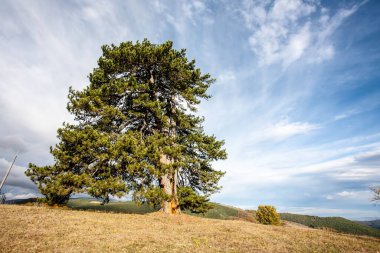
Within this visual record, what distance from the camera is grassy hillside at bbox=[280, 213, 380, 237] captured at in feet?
377

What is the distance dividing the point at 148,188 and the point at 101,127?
5883 mm

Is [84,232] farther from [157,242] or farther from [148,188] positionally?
[148,188]

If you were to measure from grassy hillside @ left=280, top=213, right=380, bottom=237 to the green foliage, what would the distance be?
170ft

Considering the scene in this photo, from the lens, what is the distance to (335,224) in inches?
4648

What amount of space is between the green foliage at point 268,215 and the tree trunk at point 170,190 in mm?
67672

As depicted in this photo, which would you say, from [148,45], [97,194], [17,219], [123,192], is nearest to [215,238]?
[123,192]

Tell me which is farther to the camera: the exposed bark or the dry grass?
the exposed bark

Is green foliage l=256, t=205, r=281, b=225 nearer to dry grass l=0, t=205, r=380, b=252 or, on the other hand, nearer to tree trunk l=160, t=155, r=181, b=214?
tree trunk l=160, t=155, r=181, b=214

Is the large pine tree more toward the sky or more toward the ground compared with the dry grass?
more toward the sky

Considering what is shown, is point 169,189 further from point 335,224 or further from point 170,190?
point 335,224

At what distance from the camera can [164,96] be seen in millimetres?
21500

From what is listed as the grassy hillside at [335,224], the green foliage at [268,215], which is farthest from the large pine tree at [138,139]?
the grassy hillside at [335,224]

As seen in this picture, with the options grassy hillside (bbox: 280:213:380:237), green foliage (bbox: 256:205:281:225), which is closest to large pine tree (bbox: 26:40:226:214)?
green foliage (bbox: 256:205:281:225)

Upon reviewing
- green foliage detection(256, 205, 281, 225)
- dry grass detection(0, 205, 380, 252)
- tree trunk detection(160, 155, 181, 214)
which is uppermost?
green foliage detection(256, 205, 281, 225)
